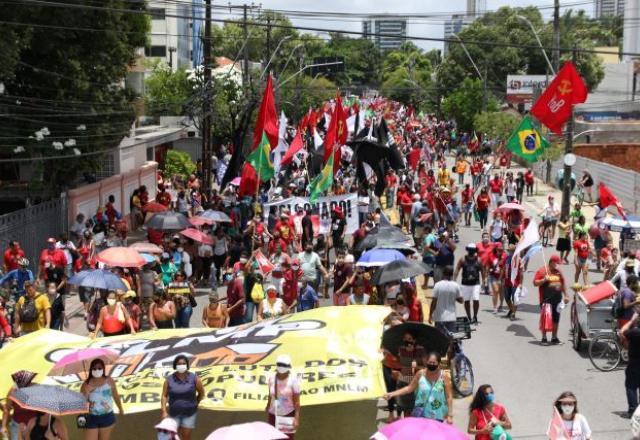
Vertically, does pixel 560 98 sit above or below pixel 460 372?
above

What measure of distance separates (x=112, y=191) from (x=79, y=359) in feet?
77.3

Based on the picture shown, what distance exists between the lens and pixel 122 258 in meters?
17.8

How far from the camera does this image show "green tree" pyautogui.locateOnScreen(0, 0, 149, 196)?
27688 millimetres

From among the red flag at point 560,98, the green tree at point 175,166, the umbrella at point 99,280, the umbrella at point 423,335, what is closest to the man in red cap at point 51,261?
the umbrella at point 99,280

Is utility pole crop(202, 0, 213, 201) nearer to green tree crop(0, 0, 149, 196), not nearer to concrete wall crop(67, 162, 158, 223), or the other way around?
concrete wall crop(67, 162, 158, 223)

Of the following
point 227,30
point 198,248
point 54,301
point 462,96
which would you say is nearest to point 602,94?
point 462,96

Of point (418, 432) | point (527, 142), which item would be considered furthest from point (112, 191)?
point (418, 432)

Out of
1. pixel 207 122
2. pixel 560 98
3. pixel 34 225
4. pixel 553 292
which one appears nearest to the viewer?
pixel 553 292

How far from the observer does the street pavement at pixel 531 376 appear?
42.0 ft

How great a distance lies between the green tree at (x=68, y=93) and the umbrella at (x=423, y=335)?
16.9m

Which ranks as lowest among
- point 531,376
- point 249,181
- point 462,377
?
point 531,376

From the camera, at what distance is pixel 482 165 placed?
4278cm

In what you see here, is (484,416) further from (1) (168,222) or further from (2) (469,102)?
(2) (469,102)

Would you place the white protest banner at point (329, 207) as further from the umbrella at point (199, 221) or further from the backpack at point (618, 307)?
the backpack at point (618, 307)
